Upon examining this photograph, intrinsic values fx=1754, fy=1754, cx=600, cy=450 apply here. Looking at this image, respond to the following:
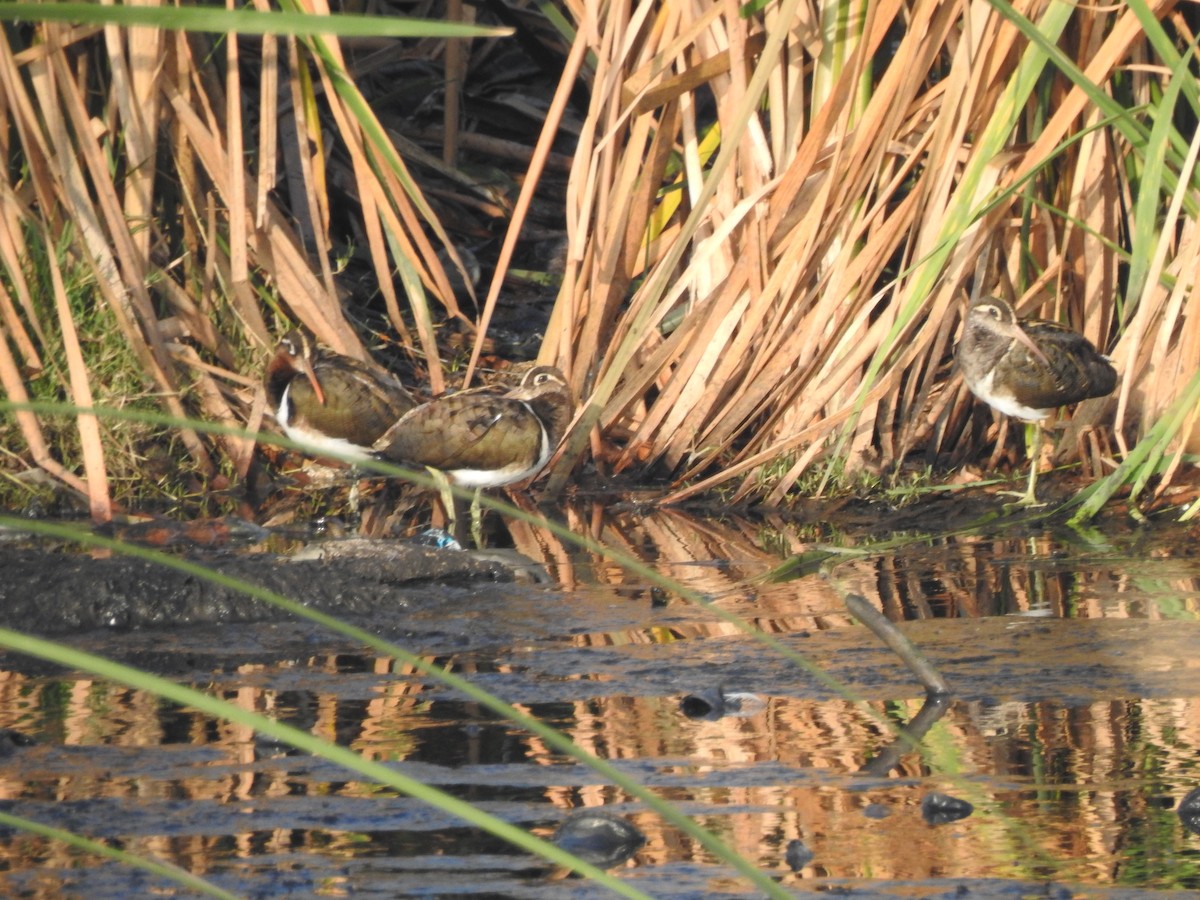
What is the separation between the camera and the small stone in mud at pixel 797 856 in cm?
310

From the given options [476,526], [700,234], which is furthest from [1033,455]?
[476,526]

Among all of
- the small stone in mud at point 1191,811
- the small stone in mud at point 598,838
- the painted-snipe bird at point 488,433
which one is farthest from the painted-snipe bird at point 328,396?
the small stone in mud at point 1191,811

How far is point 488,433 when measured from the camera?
7.29m

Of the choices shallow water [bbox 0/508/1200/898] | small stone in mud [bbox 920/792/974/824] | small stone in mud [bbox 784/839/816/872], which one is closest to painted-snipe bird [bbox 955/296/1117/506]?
shallow water [bbox 0/508/1200/898]

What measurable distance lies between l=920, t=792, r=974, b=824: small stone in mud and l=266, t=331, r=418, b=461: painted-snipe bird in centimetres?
448

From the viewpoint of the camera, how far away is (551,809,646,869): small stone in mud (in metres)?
3.19

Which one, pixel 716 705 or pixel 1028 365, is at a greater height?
pixel 1028 365

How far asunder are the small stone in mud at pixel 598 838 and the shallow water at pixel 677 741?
0.22 ft

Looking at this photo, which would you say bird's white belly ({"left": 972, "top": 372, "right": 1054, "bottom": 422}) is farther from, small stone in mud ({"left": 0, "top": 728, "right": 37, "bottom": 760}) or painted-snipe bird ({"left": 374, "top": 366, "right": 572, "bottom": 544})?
small stone in mud ({"left": 0, "top": 728, "right": 37, "bottom": 760})

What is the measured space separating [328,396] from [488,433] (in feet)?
2.53

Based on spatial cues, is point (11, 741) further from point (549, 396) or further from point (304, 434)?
point (304, 434)

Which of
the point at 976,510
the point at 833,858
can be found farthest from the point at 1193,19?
the point at 833,858

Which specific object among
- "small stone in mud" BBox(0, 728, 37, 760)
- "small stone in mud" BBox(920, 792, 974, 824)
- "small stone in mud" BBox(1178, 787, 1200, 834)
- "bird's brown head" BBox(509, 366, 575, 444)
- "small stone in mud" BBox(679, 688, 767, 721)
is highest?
"bird's brown head" BBox(509, 366, 575, 444)

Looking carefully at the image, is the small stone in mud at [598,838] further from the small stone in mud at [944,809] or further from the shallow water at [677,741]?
the small stone in mud at [944,809]
